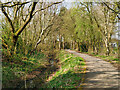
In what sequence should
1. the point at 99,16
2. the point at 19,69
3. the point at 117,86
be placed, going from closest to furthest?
1. the point at 117,86
2. the point at 19,69
3. the point at 99,16

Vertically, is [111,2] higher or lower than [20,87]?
higher

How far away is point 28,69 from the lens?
24.3 ft

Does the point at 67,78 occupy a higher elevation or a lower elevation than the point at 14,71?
lower

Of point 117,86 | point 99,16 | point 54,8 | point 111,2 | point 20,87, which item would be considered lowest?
point 20,87

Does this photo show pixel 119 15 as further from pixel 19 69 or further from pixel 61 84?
pixel 19 69

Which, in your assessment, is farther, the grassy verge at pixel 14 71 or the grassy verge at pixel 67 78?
the grassy verge at pixel 14 71

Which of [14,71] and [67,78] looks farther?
[14,71]

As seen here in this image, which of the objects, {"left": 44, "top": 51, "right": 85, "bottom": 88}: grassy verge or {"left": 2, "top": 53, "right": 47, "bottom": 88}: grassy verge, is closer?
{"left": 44, "top": 51, "right": 85, "bottom": 88}: grassy verge

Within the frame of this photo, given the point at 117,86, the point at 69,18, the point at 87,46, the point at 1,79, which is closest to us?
the point at 117,86

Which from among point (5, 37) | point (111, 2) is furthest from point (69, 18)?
point (5, 37)

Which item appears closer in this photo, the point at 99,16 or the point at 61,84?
the point at 61,84

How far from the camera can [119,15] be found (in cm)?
740


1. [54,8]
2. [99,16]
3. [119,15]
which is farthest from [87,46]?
[119,15]

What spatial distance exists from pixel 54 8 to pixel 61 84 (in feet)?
39.5
